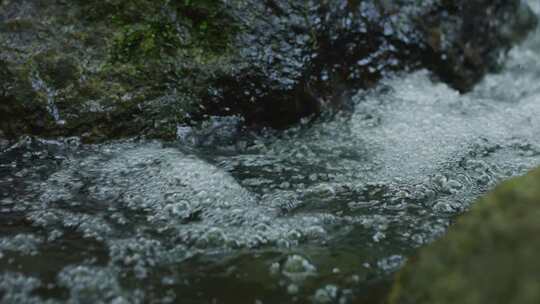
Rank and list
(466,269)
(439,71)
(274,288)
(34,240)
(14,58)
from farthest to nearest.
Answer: (439,71)
(14,58)
(34,240)
(274,288)
(466,269)

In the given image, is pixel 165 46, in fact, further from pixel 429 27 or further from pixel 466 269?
pixel 466 269

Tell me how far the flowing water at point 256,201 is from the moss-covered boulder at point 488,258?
32 cm

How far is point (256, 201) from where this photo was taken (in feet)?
8.36

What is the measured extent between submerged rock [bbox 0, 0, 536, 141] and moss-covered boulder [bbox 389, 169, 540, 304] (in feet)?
6.60

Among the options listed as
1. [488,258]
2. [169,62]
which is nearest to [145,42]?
[169,62]

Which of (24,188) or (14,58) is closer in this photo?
(24,188)

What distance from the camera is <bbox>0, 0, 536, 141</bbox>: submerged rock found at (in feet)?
10.3

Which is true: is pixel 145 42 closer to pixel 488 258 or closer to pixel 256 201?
pixel 256 201

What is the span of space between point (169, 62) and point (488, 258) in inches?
95.6

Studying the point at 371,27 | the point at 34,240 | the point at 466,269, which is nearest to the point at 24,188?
the point at 34,240

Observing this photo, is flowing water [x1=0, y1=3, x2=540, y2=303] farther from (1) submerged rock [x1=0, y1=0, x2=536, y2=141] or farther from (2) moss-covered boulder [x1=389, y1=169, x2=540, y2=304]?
(2) moss-covered boulder [x1=389, y1=169, x2=540, y2=304]

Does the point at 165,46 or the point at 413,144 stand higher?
the point at 165,46

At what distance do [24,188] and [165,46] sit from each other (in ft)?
4.07

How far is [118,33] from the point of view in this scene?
330 centimetres
